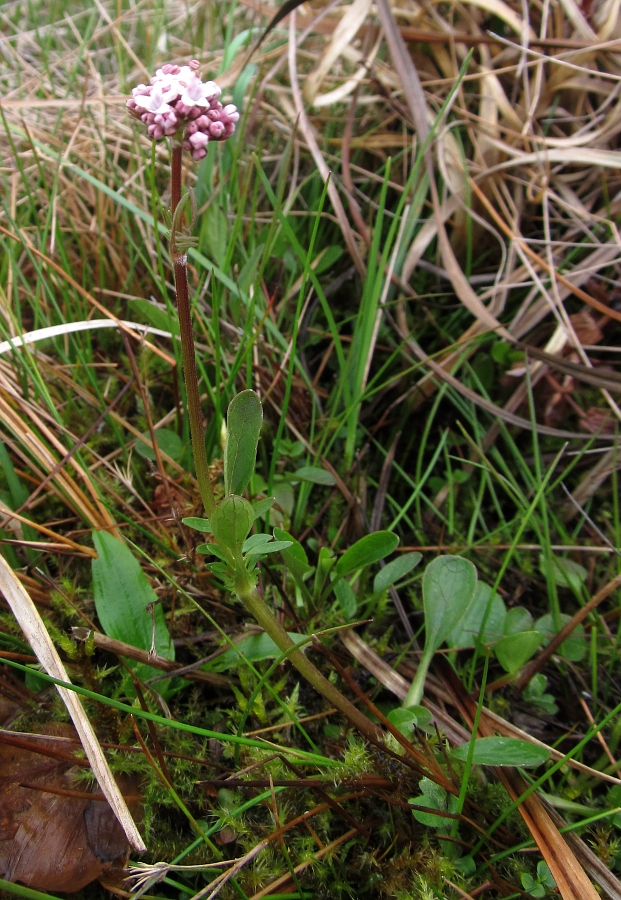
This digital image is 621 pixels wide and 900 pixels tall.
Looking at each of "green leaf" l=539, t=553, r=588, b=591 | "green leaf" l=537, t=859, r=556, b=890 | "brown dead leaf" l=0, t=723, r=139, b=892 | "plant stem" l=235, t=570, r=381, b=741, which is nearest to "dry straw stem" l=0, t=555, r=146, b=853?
"brown dead leaf" l=0, t=723, r=139, b=892

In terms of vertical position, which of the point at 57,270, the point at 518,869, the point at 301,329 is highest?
the point at 57,270

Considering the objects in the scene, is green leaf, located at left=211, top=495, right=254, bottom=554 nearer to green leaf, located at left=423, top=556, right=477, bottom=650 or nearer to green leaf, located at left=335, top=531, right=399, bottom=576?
green leaf, located at left=335, top=531, right=399, bottom=576

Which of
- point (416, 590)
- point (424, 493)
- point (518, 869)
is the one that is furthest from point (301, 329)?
point (518, 869)

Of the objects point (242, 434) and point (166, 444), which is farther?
point (166, 444)

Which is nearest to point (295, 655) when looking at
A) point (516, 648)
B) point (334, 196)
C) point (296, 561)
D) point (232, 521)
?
point (296, 561)

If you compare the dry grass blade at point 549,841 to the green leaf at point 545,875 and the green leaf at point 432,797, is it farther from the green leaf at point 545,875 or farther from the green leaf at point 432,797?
the green leaf at point 432,797

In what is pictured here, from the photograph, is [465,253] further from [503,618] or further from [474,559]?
[503,618]

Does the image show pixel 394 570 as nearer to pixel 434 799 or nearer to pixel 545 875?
pixel 434 799
